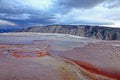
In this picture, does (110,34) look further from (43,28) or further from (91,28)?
(43,28)

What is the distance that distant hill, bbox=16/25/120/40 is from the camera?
113 m

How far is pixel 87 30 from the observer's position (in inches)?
5138

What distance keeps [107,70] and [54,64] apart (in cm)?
260

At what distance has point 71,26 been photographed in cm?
14325

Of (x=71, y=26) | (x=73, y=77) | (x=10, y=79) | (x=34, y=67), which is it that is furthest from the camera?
(x=71, y=26)

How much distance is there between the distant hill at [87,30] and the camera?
4463 inches

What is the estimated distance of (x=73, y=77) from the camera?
727 centimetres

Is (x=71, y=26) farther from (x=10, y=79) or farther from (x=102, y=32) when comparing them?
(x=10, y=79)

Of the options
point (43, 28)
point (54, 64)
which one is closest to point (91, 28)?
point (43, 28)

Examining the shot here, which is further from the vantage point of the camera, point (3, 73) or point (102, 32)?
point (102, 32)

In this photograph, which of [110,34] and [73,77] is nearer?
[73,77]

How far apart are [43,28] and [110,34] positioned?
58.2m

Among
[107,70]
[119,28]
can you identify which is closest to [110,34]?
[119,28]

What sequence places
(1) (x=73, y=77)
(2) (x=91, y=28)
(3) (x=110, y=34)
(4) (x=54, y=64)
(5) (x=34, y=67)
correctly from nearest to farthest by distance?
1. (1) (x=73, y=77)
2. (5) (x=34, y=67)
3. (4) (x=54, y=64)
4. (3) (x=110, y=34)
5. (2) (x=91, y=28)
